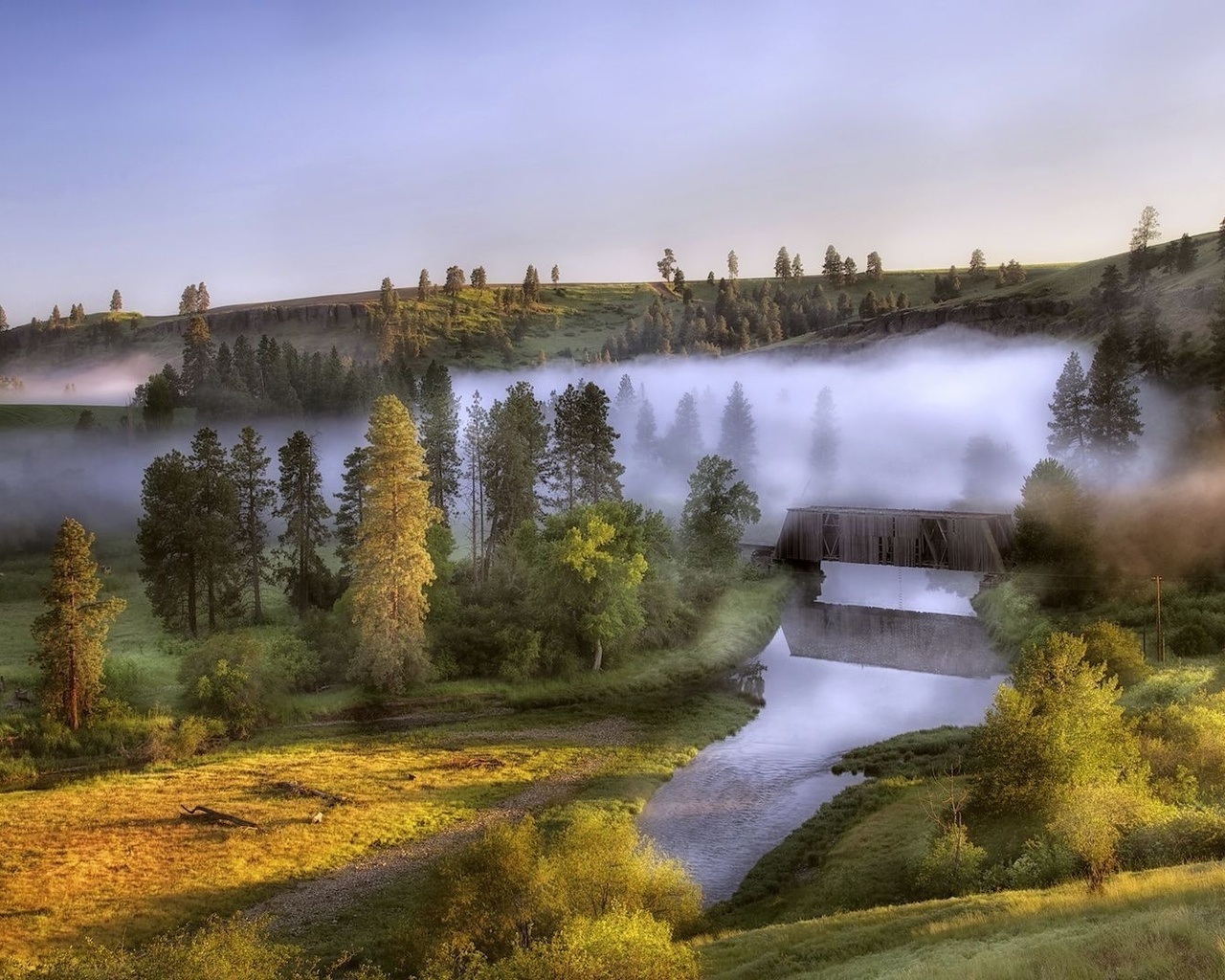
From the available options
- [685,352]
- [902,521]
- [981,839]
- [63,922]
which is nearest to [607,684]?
[981,839]

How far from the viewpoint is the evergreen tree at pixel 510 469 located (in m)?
73.4

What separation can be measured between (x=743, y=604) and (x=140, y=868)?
186 ft

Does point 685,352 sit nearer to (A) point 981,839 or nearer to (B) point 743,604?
(B) point 743,604

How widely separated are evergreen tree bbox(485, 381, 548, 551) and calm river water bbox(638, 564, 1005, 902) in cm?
2618

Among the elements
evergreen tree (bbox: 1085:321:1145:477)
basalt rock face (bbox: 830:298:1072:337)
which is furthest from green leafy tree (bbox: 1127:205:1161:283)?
evergreen tree (bbox: 1085:321:1145:477)

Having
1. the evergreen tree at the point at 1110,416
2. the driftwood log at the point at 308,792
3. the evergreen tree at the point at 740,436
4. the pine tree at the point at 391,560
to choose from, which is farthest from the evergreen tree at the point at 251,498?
the evergreen tree at the point at 1110,416

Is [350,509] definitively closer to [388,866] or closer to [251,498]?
[251,498]

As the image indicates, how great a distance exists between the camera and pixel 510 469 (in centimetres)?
7362

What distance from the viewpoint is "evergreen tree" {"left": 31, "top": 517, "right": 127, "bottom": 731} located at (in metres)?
43.2

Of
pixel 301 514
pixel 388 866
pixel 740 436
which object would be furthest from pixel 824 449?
pixel 388 866

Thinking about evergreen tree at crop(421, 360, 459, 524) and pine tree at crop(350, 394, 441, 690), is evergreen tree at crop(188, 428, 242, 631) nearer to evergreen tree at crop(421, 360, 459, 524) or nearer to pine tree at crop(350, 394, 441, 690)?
pine tree at crop(350, 394, 441, 690)

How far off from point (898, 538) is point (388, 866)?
6792 cm

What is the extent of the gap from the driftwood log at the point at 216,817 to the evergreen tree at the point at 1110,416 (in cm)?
8174

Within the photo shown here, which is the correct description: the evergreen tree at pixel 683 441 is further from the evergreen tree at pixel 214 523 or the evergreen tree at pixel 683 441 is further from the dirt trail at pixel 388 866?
the dirt trail at pixel 388 866
